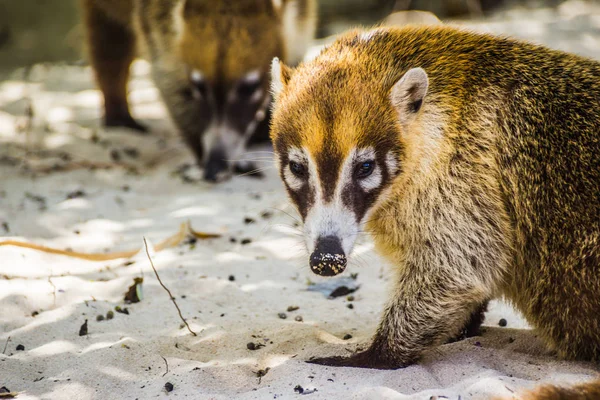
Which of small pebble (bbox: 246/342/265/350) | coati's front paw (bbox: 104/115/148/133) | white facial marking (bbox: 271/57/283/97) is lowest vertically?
coati's front paw (bbox: 104/115/148/133)

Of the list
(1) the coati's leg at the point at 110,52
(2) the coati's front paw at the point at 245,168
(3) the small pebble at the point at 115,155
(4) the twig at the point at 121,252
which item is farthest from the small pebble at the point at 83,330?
(1) the coati's leg at the point at 110,52

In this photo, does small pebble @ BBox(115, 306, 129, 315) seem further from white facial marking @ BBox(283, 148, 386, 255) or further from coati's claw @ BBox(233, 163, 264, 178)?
coati's claw @ BBox(233, 163, 264, 178)

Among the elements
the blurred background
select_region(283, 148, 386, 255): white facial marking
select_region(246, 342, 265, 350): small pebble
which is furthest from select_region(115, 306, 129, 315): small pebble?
the blurred background

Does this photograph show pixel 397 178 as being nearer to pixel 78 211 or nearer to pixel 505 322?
pixel 505 322

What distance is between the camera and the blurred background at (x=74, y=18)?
11.3 m

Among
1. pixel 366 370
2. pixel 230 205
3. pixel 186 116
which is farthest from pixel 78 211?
pixel 366 370

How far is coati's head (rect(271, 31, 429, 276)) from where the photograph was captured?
3633 millimetres

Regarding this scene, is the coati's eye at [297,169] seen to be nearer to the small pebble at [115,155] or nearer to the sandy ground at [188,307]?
the sandy ground at [188,307]

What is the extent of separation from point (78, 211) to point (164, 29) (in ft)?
7.74

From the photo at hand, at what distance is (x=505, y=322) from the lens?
4598 millimetres

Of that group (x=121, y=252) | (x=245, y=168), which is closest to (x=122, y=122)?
(x=245, y=168)

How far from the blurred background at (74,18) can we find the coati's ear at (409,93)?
739cm

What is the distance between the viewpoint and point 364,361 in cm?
384

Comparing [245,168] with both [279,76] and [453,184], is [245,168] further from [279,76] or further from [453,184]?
[453,184]
